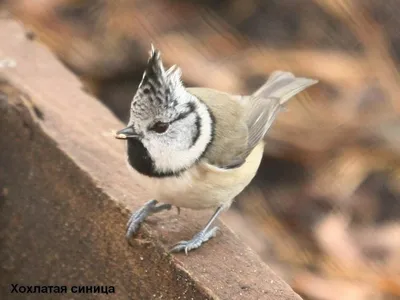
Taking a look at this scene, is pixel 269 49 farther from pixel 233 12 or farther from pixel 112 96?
pixel 112 96

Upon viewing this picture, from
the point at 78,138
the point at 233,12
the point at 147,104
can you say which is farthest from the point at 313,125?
the point at 147,104

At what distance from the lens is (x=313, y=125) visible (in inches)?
119

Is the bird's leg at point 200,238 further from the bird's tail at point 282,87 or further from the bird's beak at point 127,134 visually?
the bird's tail at point 282,87

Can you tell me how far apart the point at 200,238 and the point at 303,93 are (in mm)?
1508

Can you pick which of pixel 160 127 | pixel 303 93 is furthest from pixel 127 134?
pixel 303 93

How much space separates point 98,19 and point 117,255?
2096mm

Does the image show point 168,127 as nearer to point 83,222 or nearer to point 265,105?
point 83,222

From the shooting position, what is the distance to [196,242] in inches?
69.7

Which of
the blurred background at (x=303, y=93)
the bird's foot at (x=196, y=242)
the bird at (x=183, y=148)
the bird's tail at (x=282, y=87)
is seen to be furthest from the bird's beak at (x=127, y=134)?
the blurred background at (x=303, y=93)

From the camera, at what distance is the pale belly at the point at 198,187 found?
5.85ft

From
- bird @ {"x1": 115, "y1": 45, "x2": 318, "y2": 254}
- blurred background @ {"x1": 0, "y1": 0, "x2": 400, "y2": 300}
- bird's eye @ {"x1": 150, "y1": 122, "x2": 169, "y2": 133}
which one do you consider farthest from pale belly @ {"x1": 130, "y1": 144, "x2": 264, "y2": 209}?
blurred background @ {"x1": 0, "y1": 0, "x2": 400, "y2": 300}

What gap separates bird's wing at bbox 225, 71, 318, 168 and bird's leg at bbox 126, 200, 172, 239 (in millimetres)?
199

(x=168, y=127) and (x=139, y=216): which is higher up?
(x=168, y=127)

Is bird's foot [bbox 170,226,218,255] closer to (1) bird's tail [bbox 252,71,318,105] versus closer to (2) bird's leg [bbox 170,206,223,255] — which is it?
(2) bird's leg [bbox 170,206,223,255]
